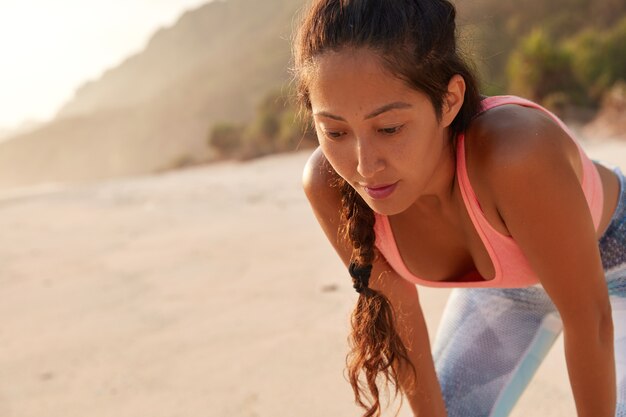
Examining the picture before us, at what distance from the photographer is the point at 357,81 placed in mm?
1178

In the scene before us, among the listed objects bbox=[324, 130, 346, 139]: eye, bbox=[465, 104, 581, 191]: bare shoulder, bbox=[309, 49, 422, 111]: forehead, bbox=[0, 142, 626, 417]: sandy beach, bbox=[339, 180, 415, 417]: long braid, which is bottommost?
bbox=[0, 142, 626, 417]: sandy beach

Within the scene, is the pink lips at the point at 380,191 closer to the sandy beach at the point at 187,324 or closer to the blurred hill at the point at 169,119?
the sandy beach at the point at 187,324

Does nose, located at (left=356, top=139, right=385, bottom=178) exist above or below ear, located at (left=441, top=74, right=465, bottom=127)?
below

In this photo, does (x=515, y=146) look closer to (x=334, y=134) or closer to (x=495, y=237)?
(x=495, y=237)

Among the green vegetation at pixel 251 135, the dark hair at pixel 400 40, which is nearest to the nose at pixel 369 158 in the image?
the dark hair at pixel 400 40

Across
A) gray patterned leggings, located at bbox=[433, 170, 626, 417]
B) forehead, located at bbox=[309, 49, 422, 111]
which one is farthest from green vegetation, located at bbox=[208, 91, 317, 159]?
forehead, located at bbox=[309, 49, 422, 111]

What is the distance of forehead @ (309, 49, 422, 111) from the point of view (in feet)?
3.82

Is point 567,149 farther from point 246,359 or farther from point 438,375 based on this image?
point 246,359

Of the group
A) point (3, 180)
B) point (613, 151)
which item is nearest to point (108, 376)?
point (613, 151)

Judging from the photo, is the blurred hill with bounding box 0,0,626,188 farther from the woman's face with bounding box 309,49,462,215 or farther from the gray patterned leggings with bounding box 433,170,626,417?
the gray patterned leggings with bounding box 433,170,626,417

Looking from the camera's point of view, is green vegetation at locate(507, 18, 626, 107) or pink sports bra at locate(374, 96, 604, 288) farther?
green vegetation at locate(507, 18, 626, 107)

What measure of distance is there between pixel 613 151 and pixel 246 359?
5.28 meters

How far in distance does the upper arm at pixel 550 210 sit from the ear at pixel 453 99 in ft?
0.37

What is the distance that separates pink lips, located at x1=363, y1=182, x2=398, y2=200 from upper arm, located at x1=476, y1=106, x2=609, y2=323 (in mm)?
197
